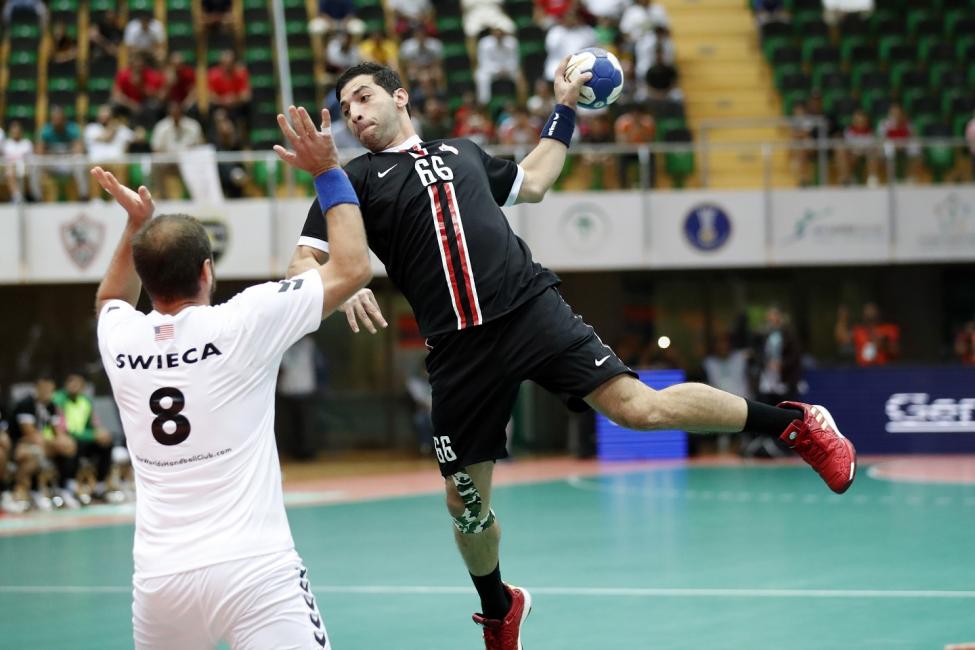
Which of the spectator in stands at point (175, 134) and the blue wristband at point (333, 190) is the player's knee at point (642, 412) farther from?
the spectator in stands at point (175, 134)

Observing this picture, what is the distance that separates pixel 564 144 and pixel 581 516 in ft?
23.0

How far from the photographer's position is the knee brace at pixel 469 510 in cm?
599

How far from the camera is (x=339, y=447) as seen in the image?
22.6 meters

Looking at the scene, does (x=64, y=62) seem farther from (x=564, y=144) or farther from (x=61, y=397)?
(x=564, y=144)

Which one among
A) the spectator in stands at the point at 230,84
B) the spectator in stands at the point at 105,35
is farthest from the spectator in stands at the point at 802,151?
the spectator in stands at the point at 105,35

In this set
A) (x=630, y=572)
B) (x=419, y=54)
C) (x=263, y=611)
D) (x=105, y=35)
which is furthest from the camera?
(x=105, y=35)

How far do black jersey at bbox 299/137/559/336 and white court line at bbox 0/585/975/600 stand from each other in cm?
304

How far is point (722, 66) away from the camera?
2358cm

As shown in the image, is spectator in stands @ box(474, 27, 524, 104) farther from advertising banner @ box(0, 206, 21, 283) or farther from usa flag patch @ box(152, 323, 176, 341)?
usa flag patch @ box(152, 323, 176, 341)

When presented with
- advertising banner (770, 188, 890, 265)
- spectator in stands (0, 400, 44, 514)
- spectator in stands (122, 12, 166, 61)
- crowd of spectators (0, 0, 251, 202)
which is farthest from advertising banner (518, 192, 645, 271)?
spectator in stands (0, 400, 44, 514)

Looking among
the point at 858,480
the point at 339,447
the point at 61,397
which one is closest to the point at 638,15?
the point at 339,447

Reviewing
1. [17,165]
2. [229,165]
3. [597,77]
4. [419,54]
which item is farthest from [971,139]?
[597,77]

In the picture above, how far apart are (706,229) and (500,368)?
1405 centimetres

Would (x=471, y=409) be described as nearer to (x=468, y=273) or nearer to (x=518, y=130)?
(x=468, y=273)
